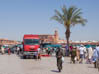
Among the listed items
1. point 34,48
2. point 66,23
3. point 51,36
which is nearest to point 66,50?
point 66,23

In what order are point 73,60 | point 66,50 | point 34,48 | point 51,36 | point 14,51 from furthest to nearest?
point 51,36
point 14,51
point 66,50
point 34,48
point 73,60

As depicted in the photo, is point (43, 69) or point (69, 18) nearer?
point (43, 69)

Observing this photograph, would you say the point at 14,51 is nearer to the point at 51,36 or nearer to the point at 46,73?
the point at 46,73

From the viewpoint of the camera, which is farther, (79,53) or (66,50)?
(66,50)

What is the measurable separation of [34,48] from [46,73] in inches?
565

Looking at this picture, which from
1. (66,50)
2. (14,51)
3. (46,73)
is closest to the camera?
(46,73)

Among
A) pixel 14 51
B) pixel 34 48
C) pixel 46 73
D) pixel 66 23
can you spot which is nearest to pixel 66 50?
pixel 66 23

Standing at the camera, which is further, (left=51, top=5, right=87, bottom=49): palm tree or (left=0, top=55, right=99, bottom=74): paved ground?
(left=51, top=5, right=87, bottom=49): palm tree

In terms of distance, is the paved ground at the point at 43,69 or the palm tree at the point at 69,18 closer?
the paved ground at the point at 43,69

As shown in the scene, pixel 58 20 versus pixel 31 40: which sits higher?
pixel 58 20

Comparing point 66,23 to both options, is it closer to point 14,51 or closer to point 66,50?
point 66,50

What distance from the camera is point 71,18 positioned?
34.2 m

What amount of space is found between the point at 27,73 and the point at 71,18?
22334mm

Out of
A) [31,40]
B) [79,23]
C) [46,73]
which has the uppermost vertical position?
[79,23]
